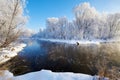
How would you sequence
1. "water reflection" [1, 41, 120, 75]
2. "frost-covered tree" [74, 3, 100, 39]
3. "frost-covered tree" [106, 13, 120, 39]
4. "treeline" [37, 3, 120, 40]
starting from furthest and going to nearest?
"frost-covered tree" [106, 13, 120, 39] < "treeline" [37, 3, 120, 40] < "frost-covered tree" [74, 3, 100, 39] < "water reflection" [1, 41, 120, 75]

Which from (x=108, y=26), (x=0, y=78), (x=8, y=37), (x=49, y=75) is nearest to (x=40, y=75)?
(x=49, y=75)

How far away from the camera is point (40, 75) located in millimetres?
8492

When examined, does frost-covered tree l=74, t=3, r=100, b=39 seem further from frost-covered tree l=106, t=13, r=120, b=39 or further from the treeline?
frost-covered tree l=106, t=13, r=120, b=39

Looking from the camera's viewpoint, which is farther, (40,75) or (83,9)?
(83,9)

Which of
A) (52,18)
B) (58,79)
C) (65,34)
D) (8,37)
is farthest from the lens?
(52,18)

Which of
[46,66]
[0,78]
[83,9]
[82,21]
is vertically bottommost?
[46,66]

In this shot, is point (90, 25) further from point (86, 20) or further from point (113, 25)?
point (113, 25)

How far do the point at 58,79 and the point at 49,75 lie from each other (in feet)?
2.33

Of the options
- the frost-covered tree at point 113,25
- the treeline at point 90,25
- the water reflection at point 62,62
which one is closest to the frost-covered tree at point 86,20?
the treeline at point 90,25

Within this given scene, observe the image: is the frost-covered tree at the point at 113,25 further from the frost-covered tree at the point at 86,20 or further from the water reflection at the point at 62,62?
the water reflection at the point at 62,62

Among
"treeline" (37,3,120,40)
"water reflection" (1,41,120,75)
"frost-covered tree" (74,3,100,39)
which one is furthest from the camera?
Answer: "treeline" (37,3,120,40)

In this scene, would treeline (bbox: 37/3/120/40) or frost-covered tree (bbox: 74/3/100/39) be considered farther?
treeline (bbox: 37/3/120/40)

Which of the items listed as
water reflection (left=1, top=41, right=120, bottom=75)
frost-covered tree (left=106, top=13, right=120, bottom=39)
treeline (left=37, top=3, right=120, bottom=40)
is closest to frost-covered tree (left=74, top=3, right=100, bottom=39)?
treeline (left=37, top=3, right=120, bottom=40)

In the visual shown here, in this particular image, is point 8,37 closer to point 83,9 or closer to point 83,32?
point 83,9
